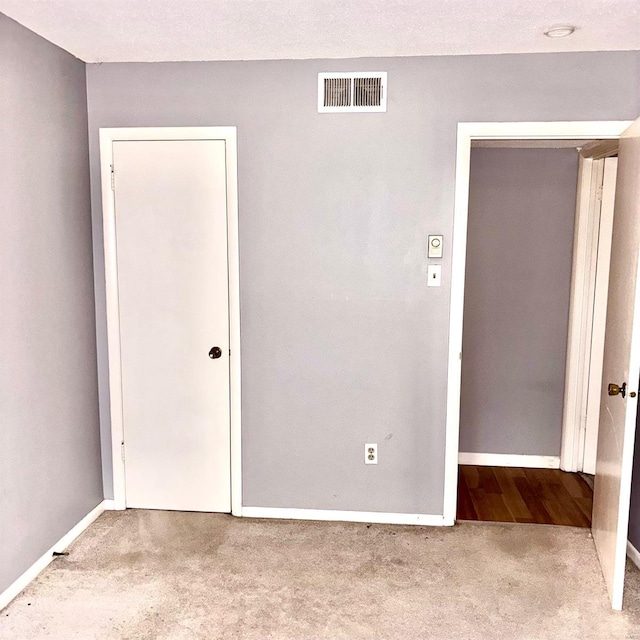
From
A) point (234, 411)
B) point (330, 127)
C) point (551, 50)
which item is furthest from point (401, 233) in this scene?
point (234, 411)

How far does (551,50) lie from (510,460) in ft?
8.66

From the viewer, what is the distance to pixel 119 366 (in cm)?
331

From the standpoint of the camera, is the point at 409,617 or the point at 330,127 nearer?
→ the point at 409,617

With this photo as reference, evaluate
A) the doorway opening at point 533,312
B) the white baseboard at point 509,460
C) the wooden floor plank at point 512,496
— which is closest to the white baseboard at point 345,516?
the wooden floor plank at point 512,496

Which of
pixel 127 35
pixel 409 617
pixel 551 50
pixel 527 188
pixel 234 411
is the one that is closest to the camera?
pixel 409 617

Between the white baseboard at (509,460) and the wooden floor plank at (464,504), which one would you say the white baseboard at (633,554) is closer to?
the wooden floor plank at (464,504)

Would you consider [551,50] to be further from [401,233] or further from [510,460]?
[510,460]

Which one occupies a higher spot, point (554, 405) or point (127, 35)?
point (127, 35)

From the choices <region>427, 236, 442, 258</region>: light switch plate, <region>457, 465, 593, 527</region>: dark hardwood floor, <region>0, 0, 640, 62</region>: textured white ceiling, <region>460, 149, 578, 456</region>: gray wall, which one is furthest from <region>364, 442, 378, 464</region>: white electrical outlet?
<region>0, 0, 640, 62</region>: textured white ceiling

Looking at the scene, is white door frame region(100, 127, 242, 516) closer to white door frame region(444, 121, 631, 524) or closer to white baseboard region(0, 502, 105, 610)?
white baseboard region(0, 502, 105, 610)

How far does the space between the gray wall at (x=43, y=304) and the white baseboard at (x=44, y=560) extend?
0.10 ft

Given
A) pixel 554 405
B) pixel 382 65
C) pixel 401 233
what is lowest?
pixel 554 405

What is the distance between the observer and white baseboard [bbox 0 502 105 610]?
255 cm

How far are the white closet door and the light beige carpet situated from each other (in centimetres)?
26
